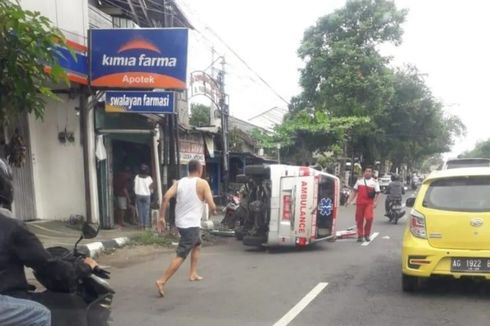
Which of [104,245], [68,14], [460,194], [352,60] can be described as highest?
[352,60]

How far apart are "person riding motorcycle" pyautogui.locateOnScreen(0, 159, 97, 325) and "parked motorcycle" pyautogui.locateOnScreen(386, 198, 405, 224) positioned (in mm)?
15735

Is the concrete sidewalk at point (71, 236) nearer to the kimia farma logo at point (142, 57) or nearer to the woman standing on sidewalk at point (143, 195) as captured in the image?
the woman standing on sidewalk at point (143, 195)

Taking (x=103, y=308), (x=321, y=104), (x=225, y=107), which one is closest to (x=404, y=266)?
(x=103, y=308)

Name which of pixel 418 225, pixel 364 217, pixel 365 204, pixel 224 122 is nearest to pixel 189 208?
pixel 418 225

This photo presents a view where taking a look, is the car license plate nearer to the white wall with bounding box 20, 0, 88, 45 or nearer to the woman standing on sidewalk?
the woman standing on sidewalk

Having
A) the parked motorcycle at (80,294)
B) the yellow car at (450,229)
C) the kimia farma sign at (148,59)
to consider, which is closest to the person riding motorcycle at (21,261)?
the parked motorcycle at (80,294)

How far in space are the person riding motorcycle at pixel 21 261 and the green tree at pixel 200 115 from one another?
104ft

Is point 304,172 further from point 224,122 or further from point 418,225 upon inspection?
point 224,122

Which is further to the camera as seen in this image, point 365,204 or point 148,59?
point 365,204

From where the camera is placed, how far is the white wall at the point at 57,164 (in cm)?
1295

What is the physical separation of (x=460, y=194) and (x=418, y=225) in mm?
612

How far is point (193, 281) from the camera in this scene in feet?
26.6

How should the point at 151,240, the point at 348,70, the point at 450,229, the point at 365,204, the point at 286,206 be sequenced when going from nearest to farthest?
the point at 450,229 → the point at 286,206 → the point at 151,240 → the point at 365,204 → the point at 348,70

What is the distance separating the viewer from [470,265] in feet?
21.7
